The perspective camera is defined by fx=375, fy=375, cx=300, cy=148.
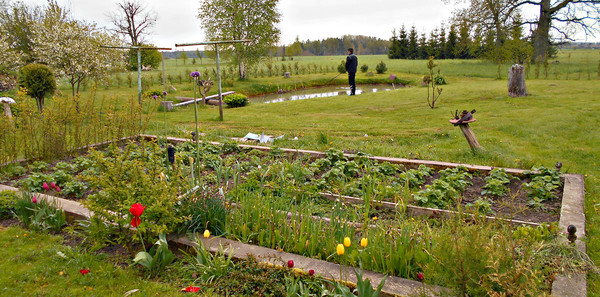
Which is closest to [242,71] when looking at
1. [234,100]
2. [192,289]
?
[234,100]

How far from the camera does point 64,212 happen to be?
3.41m

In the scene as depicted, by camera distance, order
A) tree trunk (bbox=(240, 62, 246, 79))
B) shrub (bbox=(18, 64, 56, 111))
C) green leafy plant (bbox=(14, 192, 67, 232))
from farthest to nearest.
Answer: tree trunk (bbox=(240, 62, 246, 79))
shrub (bbox=(18, 64, 56, 111))
green leafy plant (bbox=(14, 192, 67, 232))

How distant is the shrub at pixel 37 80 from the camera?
9695mm

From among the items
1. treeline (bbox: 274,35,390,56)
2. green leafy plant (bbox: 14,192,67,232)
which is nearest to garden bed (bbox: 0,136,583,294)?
green leafy plant (bbox: 14,192,67,232)

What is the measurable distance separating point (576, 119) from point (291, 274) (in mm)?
7986

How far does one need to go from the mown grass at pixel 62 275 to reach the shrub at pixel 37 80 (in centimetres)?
843

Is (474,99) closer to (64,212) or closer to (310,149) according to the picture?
Result: (310,149)

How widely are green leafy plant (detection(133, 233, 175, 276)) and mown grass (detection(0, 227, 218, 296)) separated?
0.09 m

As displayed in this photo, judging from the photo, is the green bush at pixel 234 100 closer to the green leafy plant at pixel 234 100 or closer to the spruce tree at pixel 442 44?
the green leafy plant at pixel 234 100

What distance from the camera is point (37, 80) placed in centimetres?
981

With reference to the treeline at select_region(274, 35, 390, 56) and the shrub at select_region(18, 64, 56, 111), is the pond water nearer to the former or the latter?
the shrub at select_region(18, 64, 56, 111)

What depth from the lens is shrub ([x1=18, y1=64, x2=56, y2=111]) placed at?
9.70 meters

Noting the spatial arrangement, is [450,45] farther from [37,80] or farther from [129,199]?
[129,199]

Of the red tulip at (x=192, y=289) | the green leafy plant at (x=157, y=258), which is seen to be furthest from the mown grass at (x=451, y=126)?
the green leafy plant at (x=157, y=258)
